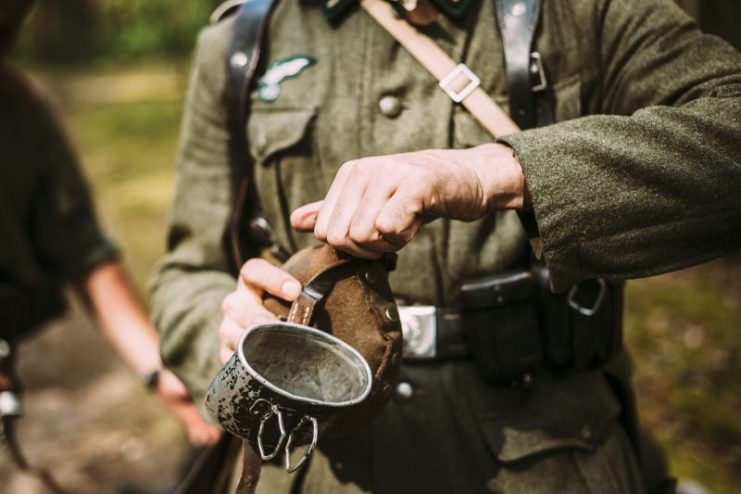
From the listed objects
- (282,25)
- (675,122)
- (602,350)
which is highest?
(282,25)

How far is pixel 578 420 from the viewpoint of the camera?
67.6 inches

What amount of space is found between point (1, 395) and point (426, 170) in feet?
6.33

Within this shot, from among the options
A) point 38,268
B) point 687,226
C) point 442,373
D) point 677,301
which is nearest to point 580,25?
point 687,226

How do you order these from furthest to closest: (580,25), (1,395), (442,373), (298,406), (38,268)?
(38,268), (1,395), (442,373), (580,25), (298,406)

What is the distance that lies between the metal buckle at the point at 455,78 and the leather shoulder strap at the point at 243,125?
0.45 metres

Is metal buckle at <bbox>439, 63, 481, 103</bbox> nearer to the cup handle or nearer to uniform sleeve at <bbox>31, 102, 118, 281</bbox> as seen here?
the cup handle

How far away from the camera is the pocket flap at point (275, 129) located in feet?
5.75

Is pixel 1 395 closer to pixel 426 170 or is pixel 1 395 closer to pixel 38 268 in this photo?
pixel 38 268

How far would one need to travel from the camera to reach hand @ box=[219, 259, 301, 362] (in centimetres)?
147

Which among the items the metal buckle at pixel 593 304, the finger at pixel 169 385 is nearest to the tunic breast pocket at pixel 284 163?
the metal buckle at pixel 593 304

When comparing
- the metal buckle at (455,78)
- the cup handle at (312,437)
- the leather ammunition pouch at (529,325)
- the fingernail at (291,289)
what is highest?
the metal buckle at (455,78)

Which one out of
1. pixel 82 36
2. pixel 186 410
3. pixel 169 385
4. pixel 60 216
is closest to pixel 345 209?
pixel 186 410

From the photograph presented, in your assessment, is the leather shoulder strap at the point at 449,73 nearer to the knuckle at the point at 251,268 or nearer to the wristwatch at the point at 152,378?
the knuckle at the point at 251,268

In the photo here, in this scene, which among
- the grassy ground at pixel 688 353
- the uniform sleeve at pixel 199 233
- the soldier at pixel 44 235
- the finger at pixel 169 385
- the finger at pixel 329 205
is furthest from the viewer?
the grassy ground at pixel 688 353
